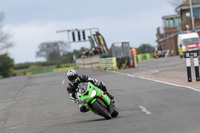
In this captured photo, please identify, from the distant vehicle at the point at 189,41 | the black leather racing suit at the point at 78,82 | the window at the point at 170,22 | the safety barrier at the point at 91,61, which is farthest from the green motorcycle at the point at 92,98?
the window at the point at 170,22

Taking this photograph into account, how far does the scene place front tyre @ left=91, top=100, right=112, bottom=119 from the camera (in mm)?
9523

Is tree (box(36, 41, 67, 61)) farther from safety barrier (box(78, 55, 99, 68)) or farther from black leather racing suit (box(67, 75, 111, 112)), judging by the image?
black leather racing suit (box(67, 75, 111, 112))

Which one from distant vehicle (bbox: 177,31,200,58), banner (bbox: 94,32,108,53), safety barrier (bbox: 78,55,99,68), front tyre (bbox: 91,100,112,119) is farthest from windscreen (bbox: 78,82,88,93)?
banner (bbox: 94,32,108,53)

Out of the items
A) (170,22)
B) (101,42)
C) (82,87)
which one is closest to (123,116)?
(82,87)

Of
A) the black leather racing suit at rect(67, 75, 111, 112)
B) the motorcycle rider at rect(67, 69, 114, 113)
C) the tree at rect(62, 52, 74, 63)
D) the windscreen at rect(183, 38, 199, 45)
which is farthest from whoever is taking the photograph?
the tree at rect(62, 52, 74, 63)

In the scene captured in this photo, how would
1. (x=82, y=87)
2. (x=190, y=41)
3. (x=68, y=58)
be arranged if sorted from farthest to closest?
(x=68, y=58)
(x=190, y=41)
(x=82, y=87)

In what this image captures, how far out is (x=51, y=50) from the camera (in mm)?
152250

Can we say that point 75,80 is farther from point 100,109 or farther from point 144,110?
point 144,110

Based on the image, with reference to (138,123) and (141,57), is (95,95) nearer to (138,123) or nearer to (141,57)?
(138,123)

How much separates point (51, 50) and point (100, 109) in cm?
14393

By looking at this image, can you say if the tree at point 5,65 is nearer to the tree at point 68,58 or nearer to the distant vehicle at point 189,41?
the tree at point 68,58

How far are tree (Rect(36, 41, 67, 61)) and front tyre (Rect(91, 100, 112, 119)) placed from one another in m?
141

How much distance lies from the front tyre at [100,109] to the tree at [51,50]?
461 ft

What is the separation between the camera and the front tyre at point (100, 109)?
31.2 feet
